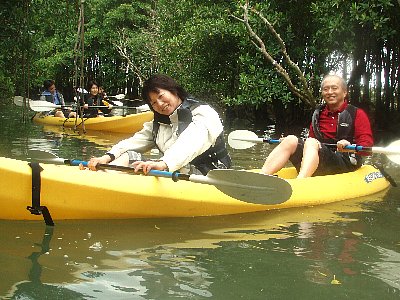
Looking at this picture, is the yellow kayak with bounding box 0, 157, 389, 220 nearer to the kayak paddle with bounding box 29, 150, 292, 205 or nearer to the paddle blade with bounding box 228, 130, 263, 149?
the kayak paddle with bounding box 29, 150, 292, 205

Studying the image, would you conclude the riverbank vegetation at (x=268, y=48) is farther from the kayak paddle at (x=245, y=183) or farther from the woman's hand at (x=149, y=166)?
the kayak paddle at (x=245, y=183)

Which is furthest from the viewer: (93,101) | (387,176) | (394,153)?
(93,101)

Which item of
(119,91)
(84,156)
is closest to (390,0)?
(84,156)

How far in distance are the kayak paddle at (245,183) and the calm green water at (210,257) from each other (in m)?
0.23

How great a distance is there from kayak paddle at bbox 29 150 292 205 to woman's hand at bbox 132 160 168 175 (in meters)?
0.03

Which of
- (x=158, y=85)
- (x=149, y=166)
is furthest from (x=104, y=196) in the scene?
(x=158, y=85)

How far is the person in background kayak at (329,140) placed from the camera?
4457mm

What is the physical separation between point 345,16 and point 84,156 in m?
4.98

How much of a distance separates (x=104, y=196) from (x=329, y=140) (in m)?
2.18

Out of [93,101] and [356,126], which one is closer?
[356,126]

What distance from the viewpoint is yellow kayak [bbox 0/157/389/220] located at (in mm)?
3297

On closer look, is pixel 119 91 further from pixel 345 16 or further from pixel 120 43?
pixel 345 16

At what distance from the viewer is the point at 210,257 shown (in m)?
2.94

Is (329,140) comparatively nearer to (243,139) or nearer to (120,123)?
(243,139)
